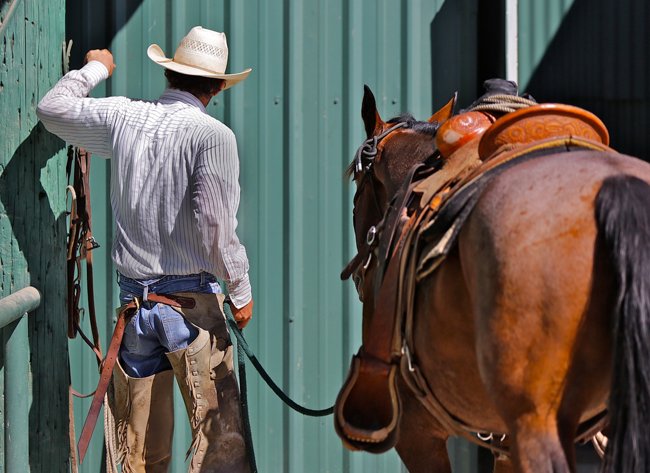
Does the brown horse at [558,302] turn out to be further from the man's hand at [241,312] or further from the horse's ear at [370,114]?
the horse's ear at [370,114]

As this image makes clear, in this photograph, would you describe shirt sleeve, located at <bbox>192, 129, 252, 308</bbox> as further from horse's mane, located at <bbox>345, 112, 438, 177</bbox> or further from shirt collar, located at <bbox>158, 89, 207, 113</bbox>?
horse's mane, located at <bbox>345, 112, 438, 177</bbox>

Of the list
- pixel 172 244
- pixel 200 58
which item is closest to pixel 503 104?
pixel 200 58

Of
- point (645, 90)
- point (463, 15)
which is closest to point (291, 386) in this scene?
point (463, 15)

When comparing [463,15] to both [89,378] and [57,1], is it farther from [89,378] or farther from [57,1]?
[89,378]

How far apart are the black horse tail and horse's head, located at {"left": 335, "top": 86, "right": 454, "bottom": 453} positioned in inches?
36.5

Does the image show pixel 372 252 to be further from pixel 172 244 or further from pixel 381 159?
pixel 172 244

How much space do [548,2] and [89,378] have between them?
3.23 meters

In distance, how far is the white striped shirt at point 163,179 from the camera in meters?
3.44

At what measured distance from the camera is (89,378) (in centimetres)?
500

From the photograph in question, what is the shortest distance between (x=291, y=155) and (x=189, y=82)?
144 centimetres

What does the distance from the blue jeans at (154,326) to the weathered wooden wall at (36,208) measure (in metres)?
0.28

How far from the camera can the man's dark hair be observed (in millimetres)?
3666

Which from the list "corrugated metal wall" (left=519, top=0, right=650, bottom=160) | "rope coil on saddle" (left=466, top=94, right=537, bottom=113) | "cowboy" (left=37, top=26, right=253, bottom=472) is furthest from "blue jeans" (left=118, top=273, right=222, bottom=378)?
"corrugated metal wall" (left=519, top=0, right=650, bottom=160)

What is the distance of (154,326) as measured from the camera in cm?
352
